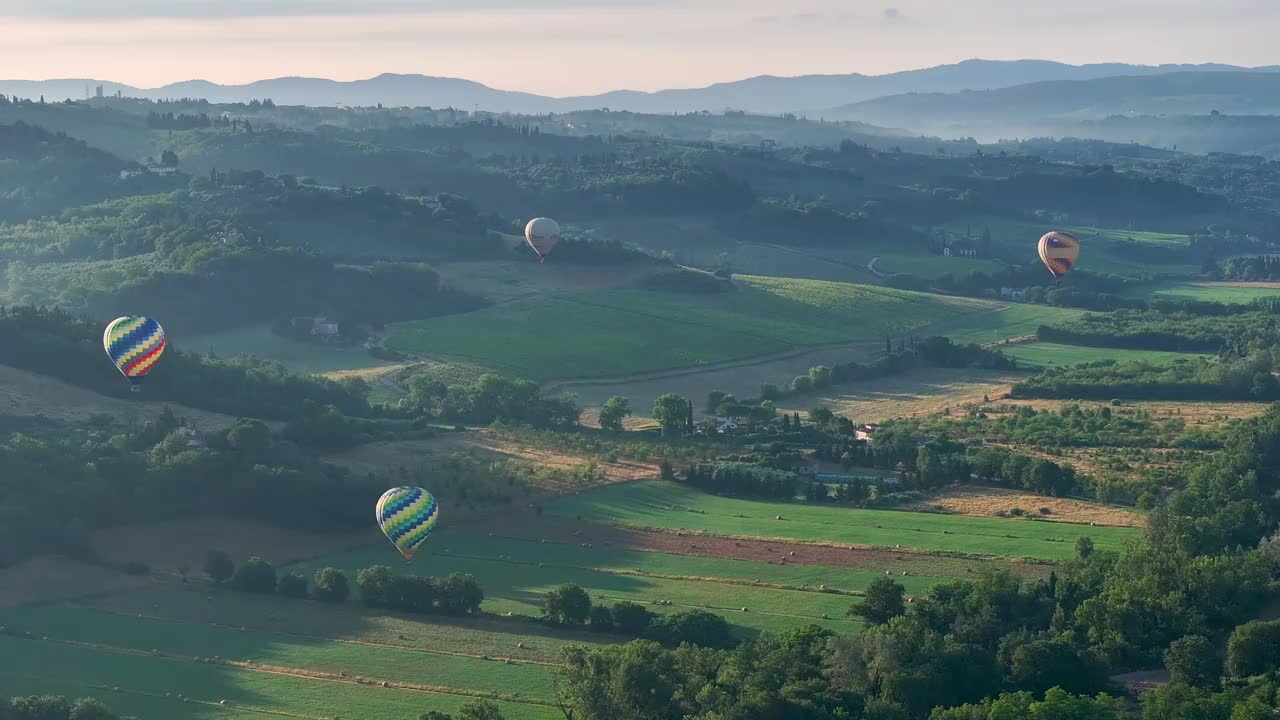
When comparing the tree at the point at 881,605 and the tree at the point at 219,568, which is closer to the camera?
the tree at the point at 881,605

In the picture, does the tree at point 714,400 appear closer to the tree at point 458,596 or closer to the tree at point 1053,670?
the tree at point 458,596

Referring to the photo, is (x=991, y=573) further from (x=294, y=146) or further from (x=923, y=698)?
(x=294, y=146)

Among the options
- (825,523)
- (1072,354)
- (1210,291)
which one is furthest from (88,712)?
(1210,291)

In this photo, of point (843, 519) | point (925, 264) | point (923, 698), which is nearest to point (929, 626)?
point (923, 698)

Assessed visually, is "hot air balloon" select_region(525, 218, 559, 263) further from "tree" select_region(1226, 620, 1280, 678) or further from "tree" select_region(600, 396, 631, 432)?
"tree" select_region(1226, 620, 1280, 678)

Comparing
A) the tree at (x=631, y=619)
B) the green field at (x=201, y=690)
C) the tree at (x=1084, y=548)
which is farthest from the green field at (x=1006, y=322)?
the green field at (x=201, y=690)
